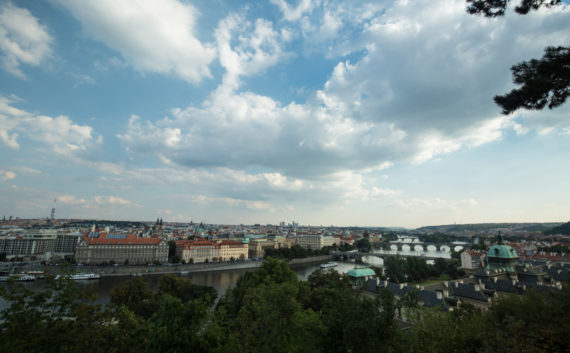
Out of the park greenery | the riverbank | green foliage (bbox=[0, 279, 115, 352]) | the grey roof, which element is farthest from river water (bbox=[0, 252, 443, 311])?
green foliage (bbox=[0, 279, 115, 352])

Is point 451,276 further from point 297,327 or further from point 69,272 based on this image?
point 69,272

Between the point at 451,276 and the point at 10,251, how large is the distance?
82.6 m

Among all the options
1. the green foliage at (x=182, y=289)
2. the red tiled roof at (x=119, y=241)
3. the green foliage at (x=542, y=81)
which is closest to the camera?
the green foliage at (x=542, y=81)

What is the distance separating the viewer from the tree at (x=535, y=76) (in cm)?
572

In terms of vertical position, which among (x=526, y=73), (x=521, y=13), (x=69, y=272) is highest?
(x=521, y=13)

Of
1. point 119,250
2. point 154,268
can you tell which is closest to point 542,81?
point 154,268

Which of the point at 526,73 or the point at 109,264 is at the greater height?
the point at 526,73

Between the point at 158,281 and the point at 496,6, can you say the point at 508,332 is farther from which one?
the point at 158,281

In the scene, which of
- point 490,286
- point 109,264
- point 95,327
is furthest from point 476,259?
point 109,264

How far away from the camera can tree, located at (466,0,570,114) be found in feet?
18.8

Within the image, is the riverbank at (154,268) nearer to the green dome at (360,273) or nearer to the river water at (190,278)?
the river water at (190,278)

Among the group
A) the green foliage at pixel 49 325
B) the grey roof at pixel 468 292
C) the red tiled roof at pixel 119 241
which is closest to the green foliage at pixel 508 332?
the green foliage at pixel 49 325

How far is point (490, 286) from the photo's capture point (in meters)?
23.3

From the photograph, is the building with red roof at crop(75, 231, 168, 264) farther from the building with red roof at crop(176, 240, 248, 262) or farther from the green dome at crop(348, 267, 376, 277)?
the green dome at crop(348, 267, 376, 277)
